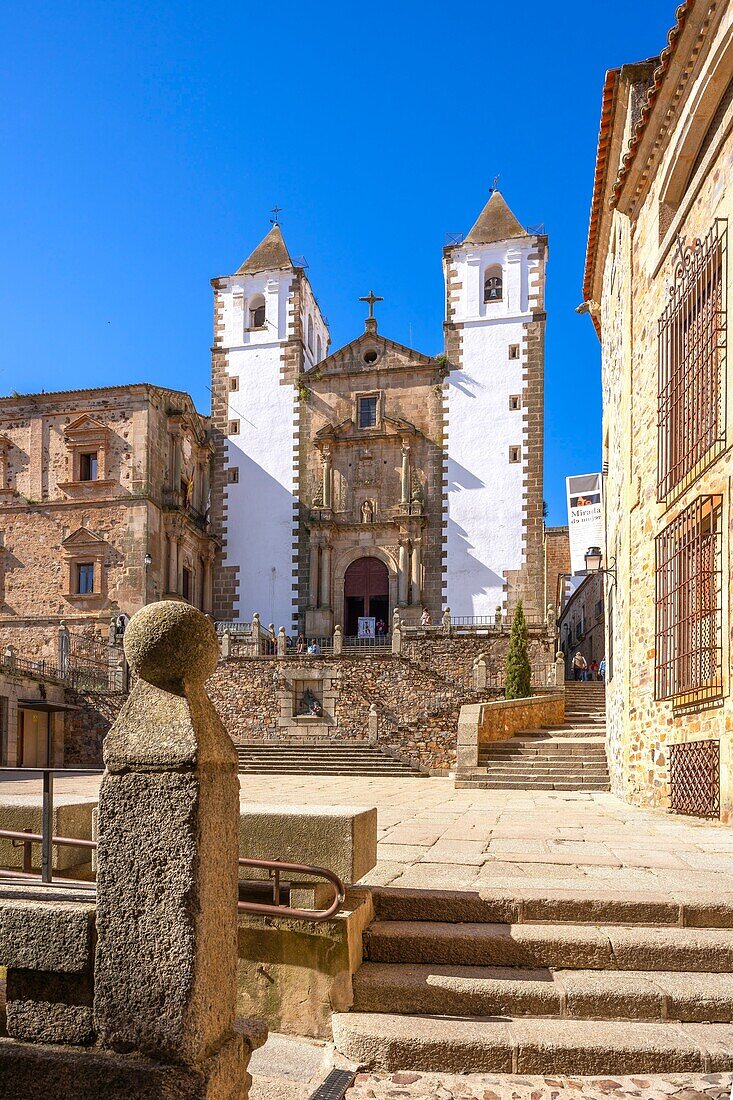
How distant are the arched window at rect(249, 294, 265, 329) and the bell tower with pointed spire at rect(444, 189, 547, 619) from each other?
24.1 ft

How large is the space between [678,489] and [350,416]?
23698mm

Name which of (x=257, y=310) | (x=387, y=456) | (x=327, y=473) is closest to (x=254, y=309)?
(x=257, y=310)

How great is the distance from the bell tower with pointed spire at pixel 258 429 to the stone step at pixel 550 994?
1091 inches

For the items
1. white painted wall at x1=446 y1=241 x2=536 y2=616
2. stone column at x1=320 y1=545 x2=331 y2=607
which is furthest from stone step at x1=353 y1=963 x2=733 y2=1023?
stone column at x1=320 y1=545 x2=331 y2=607

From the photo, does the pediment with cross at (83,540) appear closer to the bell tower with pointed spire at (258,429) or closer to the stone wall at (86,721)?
the bell tower with pointed spire at (258,429)

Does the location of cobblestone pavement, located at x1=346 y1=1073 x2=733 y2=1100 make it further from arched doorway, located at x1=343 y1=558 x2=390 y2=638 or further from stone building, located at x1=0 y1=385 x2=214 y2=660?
arched doorway, located at x1=343 y1=558 x2=390 y2=638

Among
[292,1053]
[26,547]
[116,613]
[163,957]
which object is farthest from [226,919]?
[26,547]

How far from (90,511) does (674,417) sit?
23905 millimetres

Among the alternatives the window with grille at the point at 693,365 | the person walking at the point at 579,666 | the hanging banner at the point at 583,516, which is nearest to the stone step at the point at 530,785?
the window with grille at the point at 693,365

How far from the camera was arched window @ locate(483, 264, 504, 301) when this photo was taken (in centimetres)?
3198

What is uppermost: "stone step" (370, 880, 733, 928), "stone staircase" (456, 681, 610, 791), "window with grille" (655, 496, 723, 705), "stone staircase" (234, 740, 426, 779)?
"window with grille" (655, 496, 723, 705)

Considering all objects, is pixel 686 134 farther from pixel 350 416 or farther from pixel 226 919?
pixel 350 416

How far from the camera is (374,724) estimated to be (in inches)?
988

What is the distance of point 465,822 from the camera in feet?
27.1
